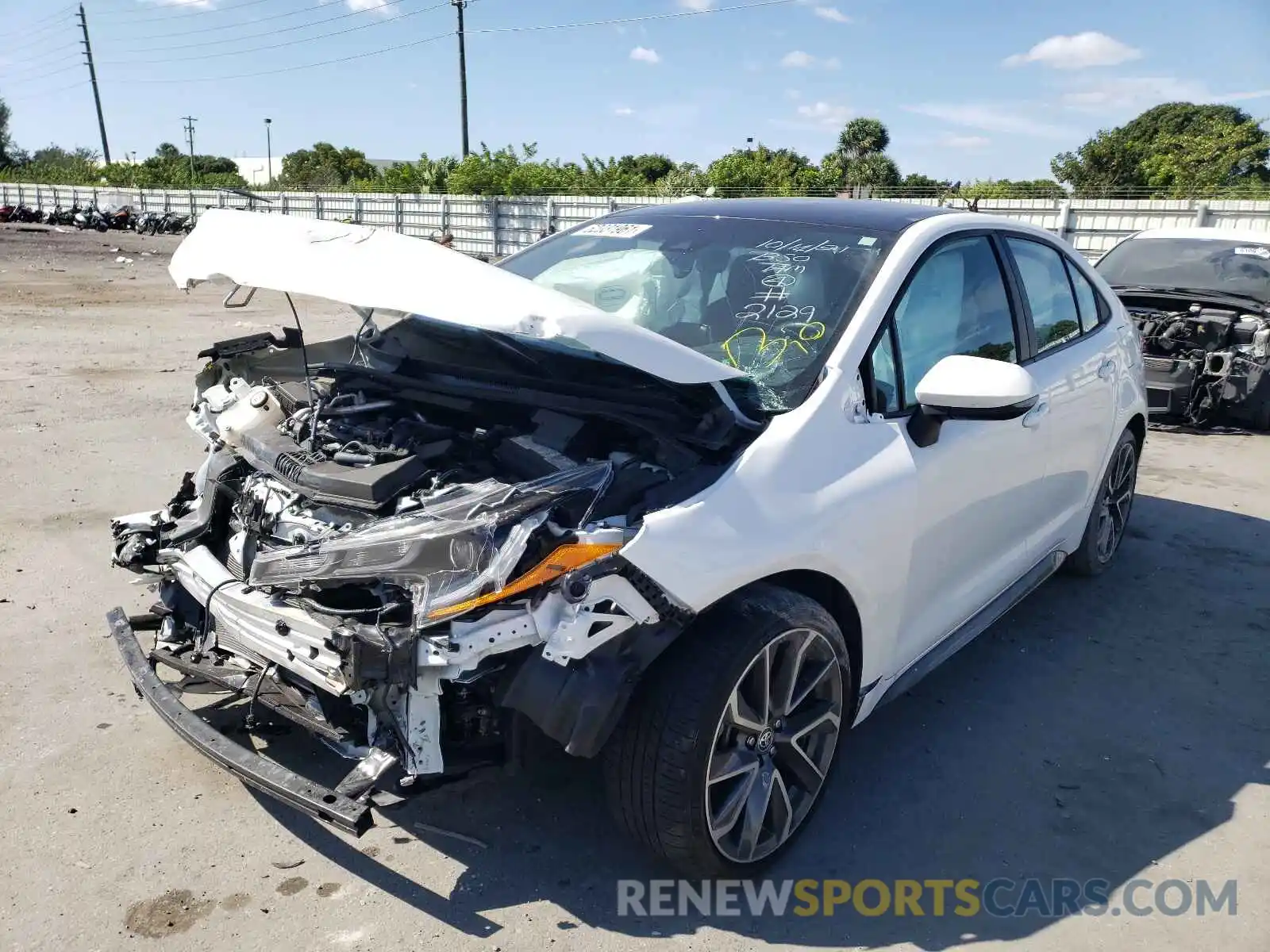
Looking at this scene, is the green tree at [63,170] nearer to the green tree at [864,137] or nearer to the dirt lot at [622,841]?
the green tree at [864,137]

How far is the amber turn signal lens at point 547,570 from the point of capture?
2189 millimetres

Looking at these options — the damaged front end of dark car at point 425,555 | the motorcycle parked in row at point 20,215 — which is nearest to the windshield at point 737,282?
the damaged front end of dark car at point 425,555

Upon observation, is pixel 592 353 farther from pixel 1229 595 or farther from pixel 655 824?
pixel 1229 595

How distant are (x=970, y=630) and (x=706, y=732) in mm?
1521

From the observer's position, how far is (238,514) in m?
3.03

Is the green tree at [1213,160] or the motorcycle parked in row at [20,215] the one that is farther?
the motorcycle parked in row at [20,215]

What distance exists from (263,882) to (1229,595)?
4.67 meters

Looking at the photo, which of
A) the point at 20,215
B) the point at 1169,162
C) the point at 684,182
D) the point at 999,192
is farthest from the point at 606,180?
the point at 20,215

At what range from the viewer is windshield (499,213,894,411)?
117 inches

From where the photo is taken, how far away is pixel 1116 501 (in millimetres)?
5020

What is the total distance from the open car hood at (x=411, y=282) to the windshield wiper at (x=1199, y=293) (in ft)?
25.4

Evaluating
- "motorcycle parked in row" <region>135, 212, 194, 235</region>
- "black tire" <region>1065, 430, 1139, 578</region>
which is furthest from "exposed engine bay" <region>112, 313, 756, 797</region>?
"motorcycle parked in row" <region>135, 212, 194, 235</region>

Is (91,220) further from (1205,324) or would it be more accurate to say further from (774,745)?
(774,745)

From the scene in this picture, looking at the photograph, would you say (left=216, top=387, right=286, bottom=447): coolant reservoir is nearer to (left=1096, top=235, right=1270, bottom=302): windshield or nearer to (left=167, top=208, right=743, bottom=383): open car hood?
(left=167, top=208, right=743, bottom=383): open car hood
